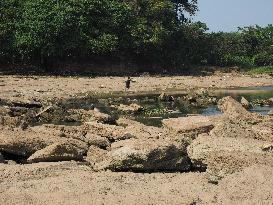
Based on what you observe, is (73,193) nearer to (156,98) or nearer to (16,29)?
(156,98)

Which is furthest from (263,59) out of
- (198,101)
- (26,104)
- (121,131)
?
(121,131)

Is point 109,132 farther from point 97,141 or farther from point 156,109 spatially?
point 156,109

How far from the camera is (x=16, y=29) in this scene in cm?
3809

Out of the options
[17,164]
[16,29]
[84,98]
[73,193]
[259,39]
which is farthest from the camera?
[259,39]

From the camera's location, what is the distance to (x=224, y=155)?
32.6 ft

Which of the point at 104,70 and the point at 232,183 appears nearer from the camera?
the point at 232,183

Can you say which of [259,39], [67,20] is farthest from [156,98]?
[259,39]

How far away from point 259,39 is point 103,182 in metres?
63.6

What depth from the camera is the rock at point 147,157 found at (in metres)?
10.4

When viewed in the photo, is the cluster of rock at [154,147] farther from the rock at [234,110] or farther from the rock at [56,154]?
the rock at [234,110]

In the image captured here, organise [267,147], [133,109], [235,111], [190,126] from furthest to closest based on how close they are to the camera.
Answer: [133,109]
[235,111]
[190,126]
[267,147]

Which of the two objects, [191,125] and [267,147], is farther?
[191,125]

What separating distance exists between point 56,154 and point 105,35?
31.5 meters

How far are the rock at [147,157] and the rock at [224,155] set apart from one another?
0.92 ft
